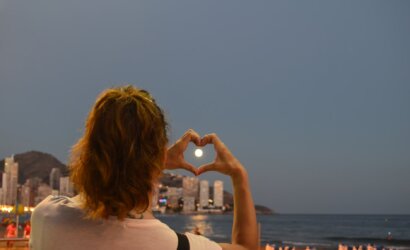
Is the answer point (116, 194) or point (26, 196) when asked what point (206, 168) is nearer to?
point (116, 194)

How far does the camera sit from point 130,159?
966mm

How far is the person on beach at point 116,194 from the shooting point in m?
0.96

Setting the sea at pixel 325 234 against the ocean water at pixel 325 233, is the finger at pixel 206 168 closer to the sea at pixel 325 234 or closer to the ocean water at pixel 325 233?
the sea at pixel 325 234

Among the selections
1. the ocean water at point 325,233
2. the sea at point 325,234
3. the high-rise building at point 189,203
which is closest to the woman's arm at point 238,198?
the sea at point 325,234

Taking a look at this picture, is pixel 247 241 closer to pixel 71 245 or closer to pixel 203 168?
pixel 203 168

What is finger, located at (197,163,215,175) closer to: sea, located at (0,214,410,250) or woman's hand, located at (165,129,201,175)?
woman's hand, located at (165,129,201,175)

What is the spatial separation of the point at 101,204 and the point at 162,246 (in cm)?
13

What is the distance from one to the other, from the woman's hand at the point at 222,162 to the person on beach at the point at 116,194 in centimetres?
10

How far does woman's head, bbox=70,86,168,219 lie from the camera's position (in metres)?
0.96

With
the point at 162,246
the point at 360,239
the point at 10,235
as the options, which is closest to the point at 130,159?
the point at 162,246

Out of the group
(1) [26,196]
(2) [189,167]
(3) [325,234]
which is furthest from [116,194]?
(1) [26,196]

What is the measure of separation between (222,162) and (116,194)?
0.74ft

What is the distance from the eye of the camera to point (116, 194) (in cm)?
96

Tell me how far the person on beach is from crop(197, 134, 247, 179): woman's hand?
4.1 inches
